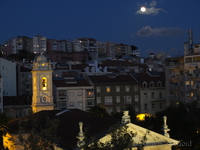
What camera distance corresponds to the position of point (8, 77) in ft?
303

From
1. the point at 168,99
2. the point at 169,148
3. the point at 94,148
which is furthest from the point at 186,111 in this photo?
the point at 94,148

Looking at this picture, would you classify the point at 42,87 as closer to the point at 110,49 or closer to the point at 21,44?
the point at 21,44

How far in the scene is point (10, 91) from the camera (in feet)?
300

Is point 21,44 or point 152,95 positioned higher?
point 21,44

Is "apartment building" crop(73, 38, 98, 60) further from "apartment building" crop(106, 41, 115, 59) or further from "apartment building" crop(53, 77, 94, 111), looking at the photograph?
"apartment building" crop(53, 77, 94, 111)

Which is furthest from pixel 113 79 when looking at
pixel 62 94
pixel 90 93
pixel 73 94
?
pixel 62 94

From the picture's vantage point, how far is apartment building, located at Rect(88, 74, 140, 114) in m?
81.1

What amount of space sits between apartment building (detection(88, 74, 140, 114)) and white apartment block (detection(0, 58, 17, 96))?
15501 mm

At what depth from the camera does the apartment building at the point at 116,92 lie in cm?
8112

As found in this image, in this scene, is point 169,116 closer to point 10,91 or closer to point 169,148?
point 169,148

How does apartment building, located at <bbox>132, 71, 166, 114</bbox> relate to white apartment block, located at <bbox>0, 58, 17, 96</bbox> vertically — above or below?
below

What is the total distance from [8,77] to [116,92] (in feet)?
65.2

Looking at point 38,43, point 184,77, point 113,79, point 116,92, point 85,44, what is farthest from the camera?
point 85,44

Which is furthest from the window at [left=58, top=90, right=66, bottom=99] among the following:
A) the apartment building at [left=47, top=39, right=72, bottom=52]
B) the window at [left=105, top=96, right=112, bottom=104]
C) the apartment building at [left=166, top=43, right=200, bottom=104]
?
the apartment building at [left=47, top=39, right=72, bottom=52]
